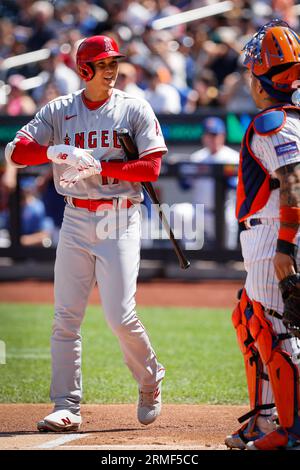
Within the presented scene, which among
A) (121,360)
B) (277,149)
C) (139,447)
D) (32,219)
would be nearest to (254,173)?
(277,149)

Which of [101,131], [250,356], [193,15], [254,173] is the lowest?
[250,356]

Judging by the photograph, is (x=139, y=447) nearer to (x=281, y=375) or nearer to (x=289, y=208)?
(x=281, y=375)

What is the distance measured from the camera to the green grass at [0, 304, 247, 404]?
690cm

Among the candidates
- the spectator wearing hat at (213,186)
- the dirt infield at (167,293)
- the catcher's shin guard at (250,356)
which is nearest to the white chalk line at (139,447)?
the catcher's shin guard at (250,356)

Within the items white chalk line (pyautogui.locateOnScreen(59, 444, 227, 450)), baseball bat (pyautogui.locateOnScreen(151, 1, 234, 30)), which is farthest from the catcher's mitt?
baseball bat (pyautogui.locateOnScreen(151, 1, 234, 30))

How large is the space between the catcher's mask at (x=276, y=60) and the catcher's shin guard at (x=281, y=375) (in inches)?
45.8

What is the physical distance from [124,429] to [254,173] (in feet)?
6.21

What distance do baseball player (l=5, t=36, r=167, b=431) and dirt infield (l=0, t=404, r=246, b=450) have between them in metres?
0.16

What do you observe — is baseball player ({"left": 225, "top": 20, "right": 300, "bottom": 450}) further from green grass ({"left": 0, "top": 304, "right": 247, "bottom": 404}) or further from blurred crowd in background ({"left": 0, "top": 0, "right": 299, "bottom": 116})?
blurred crowd in background ({"left": 0, "top": 0, "right": 299, "bottom": 116})

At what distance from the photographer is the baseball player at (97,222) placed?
5.44 metres

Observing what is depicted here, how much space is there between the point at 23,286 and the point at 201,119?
135 inches

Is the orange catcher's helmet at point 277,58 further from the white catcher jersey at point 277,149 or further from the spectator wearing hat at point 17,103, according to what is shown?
the spectator wearing hat at point 17,103

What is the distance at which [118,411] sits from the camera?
618 centimetres

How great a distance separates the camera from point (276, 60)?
14.6ft
